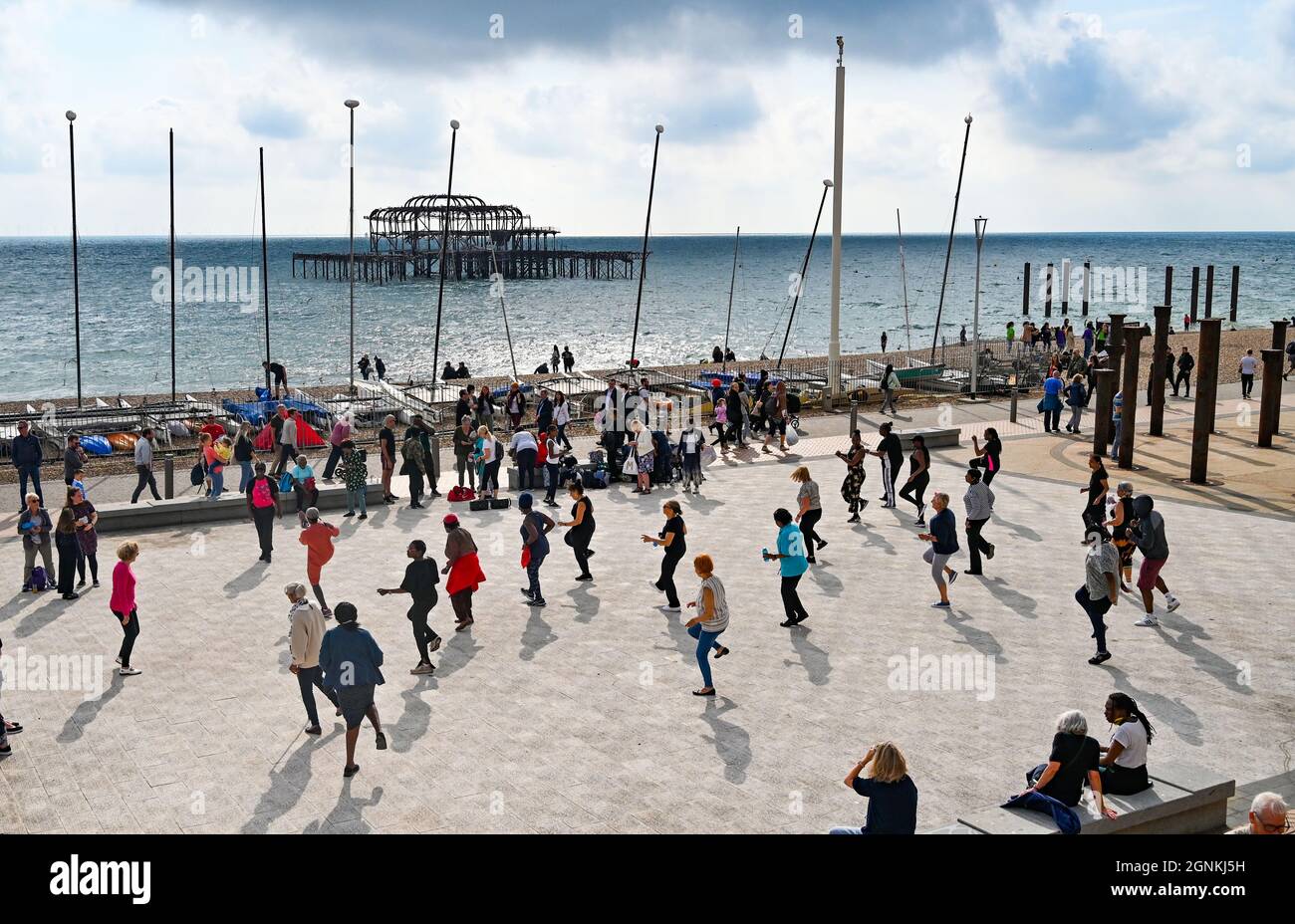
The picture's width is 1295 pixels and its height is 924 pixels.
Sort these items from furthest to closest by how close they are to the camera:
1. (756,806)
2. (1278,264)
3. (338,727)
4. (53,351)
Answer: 1. (1278,264)
2. (53,351)
3. (338,727)
4. (756,806)

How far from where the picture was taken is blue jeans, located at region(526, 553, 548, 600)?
13945 mm

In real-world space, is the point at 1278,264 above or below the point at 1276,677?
above

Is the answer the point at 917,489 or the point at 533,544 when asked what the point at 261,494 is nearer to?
the point at 533,544

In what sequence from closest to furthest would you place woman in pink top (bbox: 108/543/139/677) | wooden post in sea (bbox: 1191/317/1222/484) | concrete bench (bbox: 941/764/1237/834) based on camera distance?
concrete bench (bbox: 941/764/1237/834) < woman in pink top (bbox: 108/543/139/677) < wooden post in sea (bbox: 1191/317/1222/484)

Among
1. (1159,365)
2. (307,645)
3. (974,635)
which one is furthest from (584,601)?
(1159,365)

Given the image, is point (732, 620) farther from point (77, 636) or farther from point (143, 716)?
point (77, 636)

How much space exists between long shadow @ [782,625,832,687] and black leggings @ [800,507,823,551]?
98.3 inches

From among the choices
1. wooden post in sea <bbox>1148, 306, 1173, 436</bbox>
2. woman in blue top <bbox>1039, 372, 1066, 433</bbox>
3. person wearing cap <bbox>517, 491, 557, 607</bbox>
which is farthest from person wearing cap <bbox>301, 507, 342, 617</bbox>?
woman in blue top <bbox>1039, 372, 1066, 433</bbox>

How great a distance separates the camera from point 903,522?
1847 cm

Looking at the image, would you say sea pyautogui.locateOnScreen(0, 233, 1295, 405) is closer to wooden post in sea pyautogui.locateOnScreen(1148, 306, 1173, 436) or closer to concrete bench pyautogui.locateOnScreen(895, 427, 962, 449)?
concrete bench pyautogui.locateOnScreen(895, 427, 962, 449)

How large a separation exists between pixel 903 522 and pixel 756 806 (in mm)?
10198

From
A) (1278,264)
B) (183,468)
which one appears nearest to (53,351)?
(183,468)

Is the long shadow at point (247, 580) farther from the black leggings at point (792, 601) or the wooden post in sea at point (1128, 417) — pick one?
the wooden post in sea at point (1128, 417)

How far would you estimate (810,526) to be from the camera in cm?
1585
